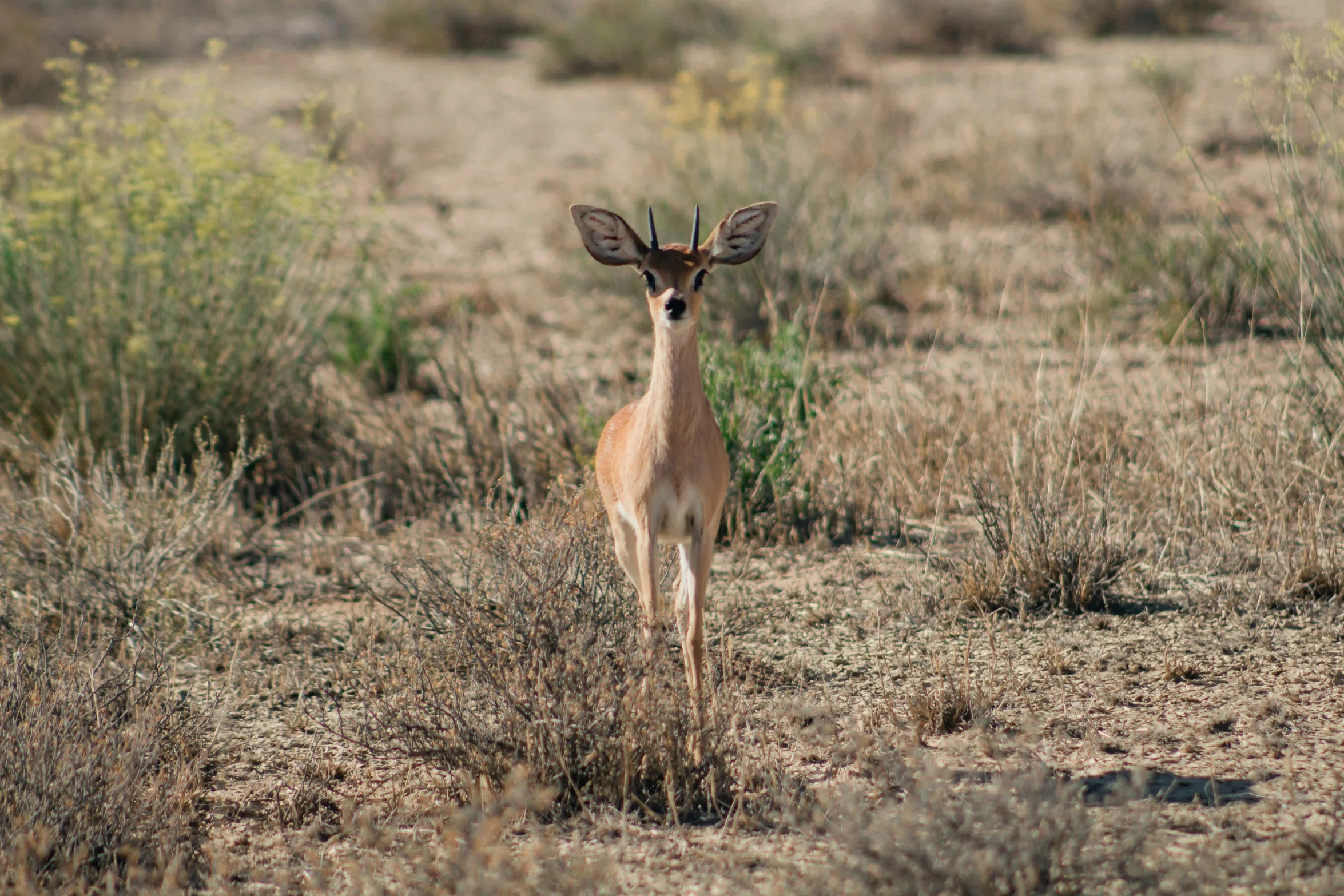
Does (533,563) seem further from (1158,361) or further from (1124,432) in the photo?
(1158,361)

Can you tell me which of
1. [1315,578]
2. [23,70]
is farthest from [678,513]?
[23,70]

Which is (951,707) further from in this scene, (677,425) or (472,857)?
(472,857)

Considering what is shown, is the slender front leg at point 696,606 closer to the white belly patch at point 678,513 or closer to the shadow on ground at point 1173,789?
the white belly patch at point 678,513

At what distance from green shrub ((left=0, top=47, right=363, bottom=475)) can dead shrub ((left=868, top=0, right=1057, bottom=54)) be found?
53.2ft

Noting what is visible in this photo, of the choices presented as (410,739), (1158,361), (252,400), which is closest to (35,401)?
(252,400)

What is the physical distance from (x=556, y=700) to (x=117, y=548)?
2.82 m

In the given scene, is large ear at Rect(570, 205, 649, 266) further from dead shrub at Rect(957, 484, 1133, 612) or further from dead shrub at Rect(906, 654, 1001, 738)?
dead shrub at Rect(957, 484, 1133, 612)

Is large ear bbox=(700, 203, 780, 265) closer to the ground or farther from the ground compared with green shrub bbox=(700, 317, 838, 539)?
farther from the ground

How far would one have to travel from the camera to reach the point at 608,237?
180 inches

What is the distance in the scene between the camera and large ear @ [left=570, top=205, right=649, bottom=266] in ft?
14.6

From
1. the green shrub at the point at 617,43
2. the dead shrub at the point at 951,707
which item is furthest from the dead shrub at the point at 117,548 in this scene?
the green shrub at the point at 617,43

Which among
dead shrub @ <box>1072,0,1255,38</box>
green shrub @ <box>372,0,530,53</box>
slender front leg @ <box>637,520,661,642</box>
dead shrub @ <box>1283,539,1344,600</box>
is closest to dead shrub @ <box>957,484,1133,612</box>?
dead shrub @ <box>1283,539,1344,600</box>

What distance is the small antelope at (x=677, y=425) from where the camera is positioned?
4367 millimetres

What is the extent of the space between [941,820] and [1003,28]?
2043 centimetres
